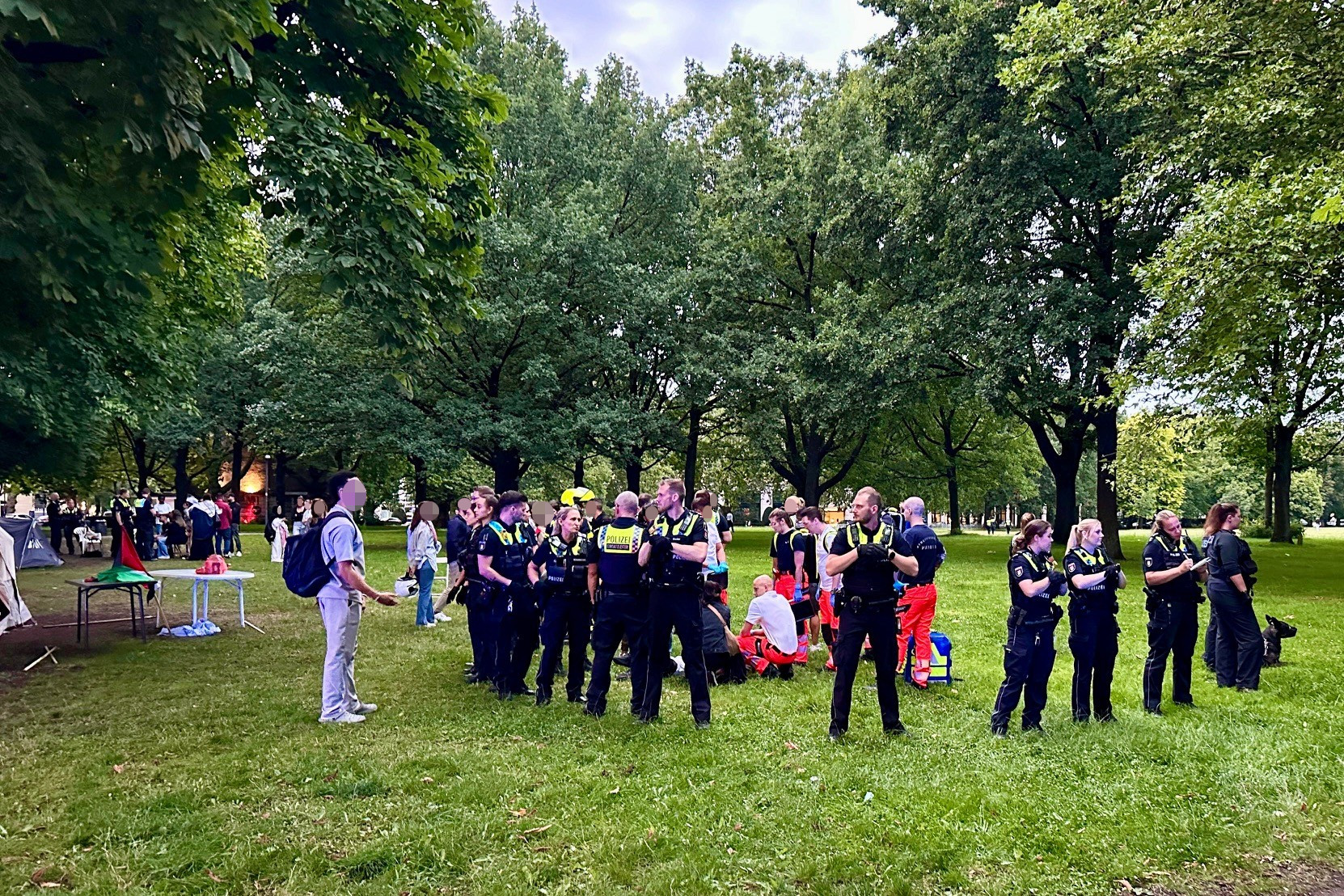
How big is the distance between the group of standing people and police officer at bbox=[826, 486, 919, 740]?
3.44ft

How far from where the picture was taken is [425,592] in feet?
45.0

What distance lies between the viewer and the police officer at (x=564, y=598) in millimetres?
8453

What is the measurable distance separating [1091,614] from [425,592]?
9.95 meters

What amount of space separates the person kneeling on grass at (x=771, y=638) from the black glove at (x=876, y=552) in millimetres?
3020

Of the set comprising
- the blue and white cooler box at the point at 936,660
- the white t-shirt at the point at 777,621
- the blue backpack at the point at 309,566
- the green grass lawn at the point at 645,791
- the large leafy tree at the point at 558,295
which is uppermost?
the large leafy tree at the point at 558,295

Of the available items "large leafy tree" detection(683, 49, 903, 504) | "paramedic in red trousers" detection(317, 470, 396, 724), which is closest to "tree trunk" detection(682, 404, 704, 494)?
"large leafy tree" detection(683, 49, 903, 504)

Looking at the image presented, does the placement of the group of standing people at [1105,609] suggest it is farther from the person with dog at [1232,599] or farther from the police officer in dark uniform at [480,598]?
the police officer in dark uniform at [480,598]

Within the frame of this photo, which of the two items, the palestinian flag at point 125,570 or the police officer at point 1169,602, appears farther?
the palestinian flag at point 125,570

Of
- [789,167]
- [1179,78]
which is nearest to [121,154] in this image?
[1179,78]

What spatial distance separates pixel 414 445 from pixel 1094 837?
26118mm

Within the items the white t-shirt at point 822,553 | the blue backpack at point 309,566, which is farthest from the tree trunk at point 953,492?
the blue backpack at point 309,566

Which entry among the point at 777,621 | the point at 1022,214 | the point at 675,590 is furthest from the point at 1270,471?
the point at 675,590

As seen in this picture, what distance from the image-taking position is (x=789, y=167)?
31016mm

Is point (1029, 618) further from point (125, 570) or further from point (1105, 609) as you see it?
point (125, 570)
